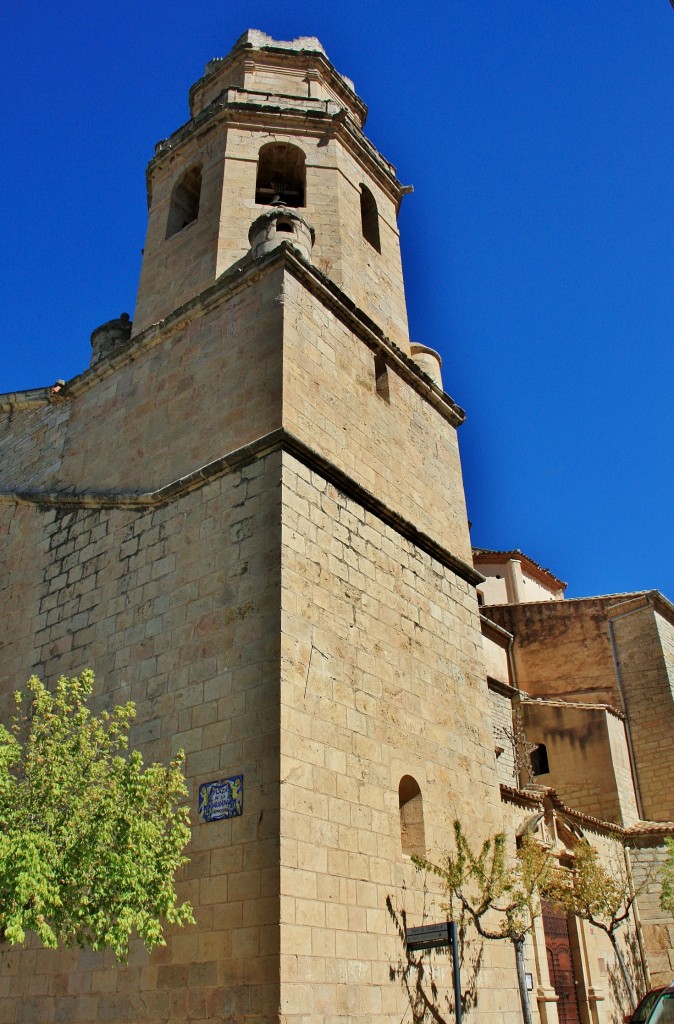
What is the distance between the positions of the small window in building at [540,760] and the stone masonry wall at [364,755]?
26.7 feet

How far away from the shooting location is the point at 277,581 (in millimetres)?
6809

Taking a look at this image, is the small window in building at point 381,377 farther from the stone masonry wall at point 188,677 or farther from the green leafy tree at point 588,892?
the green leafy tree at point 588,892

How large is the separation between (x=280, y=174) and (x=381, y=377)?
3.76 meters

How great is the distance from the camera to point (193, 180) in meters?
12.2

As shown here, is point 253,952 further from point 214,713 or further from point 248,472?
point 248,472

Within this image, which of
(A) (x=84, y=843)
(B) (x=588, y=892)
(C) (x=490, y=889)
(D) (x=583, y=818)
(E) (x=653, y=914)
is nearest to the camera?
(A) (x=84, y=843)

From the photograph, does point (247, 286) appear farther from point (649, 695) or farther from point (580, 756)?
point (649, 695)

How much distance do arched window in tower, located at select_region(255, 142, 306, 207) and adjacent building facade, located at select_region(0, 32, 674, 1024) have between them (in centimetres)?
4

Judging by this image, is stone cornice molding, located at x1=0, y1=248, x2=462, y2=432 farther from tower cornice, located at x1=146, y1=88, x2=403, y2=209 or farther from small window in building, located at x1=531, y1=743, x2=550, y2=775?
small window in building, located at x1=531, y1=743, x2=550, y2=775

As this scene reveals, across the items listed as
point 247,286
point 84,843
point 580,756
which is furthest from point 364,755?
point 580,756

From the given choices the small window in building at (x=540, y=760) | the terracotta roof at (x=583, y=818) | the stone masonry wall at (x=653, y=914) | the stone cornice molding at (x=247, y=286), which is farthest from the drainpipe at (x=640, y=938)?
the stone cornice molding at (x=247, y=286)

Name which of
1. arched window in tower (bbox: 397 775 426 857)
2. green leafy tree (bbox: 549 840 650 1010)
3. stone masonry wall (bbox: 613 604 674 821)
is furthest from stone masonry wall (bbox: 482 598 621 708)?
arched window in tower (bbox: 397 775 426 857)

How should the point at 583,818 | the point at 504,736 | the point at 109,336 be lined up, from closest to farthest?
the point at 109,336 < the point at 583,818 < the point at 504,736

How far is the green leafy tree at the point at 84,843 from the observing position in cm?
516
